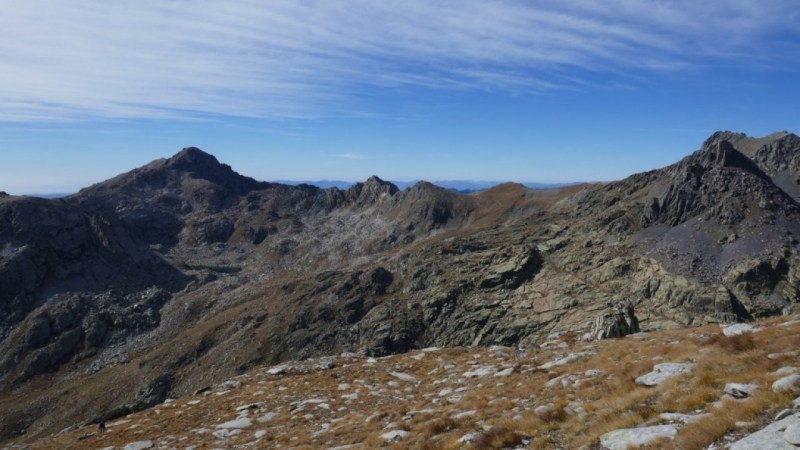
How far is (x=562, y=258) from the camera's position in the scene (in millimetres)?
94750

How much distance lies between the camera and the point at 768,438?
316 inches

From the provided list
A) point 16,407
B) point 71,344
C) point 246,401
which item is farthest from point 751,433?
point 71,344

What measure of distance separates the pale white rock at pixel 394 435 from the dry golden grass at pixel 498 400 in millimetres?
252

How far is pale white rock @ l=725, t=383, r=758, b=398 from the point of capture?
35.1ft

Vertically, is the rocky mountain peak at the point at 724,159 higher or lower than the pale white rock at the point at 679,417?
higher

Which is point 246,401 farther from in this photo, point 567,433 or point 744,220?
point 744,220

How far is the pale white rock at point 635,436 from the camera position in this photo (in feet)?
31.8

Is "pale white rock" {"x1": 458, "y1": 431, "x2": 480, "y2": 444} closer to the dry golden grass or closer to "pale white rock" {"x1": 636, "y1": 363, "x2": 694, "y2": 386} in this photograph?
the dry golden grass

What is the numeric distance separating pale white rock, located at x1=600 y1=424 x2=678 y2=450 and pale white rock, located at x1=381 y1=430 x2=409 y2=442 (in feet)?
23.6

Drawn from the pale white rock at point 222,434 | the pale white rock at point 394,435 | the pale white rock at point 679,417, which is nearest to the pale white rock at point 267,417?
the pale white rock at point 222,434

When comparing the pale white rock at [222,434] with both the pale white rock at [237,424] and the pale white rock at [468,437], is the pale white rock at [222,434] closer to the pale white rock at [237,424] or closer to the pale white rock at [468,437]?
the pale white rock at [237,424]

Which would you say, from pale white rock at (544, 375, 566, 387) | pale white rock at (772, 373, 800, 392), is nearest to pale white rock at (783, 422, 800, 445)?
pale white rock at (772, 373, 800, 392)

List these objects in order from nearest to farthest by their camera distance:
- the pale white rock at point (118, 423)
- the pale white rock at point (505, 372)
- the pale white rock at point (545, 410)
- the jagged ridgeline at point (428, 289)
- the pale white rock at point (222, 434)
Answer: the pale white rock at point (545, 410), the pale white rock at point (222, 434), the pale white rock at point (505, 372), the pale white rock at point (118, 423), the jagged ridgeline at point (428, 289)

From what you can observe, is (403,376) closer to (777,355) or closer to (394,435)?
(394,435)
